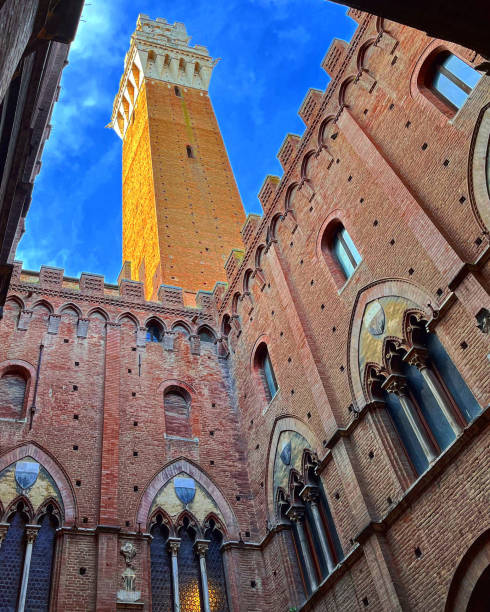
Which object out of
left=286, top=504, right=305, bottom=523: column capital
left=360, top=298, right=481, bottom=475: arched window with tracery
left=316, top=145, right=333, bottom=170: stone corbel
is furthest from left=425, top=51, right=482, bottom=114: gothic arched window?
left=286, top=504, right=305, bottom=523: column capital

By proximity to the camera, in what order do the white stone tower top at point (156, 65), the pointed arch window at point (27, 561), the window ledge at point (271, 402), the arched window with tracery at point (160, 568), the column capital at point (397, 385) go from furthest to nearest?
the white stone tower top at point (156, 65)
the window ledge at point (271, 402)
the arched window with tracery at point (160, 568)
the pointed arch window at point (27, 561)
the column capital at point (397, 385)

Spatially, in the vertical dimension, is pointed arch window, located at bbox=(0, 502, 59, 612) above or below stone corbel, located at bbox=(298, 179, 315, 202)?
below

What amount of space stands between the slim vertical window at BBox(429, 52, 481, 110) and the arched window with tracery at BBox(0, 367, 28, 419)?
10.2 m

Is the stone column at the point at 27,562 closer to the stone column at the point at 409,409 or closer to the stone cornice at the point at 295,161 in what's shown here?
the stone column at the point at 409,409

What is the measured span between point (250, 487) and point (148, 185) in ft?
54.5

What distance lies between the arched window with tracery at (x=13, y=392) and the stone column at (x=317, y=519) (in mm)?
6193

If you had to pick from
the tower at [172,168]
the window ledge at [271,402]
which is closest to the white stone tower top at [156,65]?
the tower at [172,168]

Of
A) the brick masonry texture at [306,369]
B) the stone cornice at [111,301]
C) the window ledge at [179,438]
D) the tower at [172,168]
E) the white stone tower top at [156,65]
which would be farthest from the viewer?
the white stone tower top at [156,65]

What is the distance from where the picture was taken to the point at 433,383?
904 cm

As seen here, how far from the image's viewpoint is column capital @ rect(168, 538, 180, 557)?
1214cm

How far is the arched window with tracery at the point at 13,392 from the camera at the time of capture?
1328 centimetres

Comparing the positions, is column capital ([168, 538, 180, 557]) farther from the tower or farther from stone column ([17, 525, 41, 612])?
the tower

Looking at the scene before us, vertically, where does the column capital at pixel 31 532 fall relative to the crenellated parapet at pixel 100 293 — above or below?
below

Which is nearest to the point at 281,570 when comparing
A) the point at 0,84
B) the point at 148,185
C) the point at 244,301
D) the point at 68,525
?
the point at 68,525
